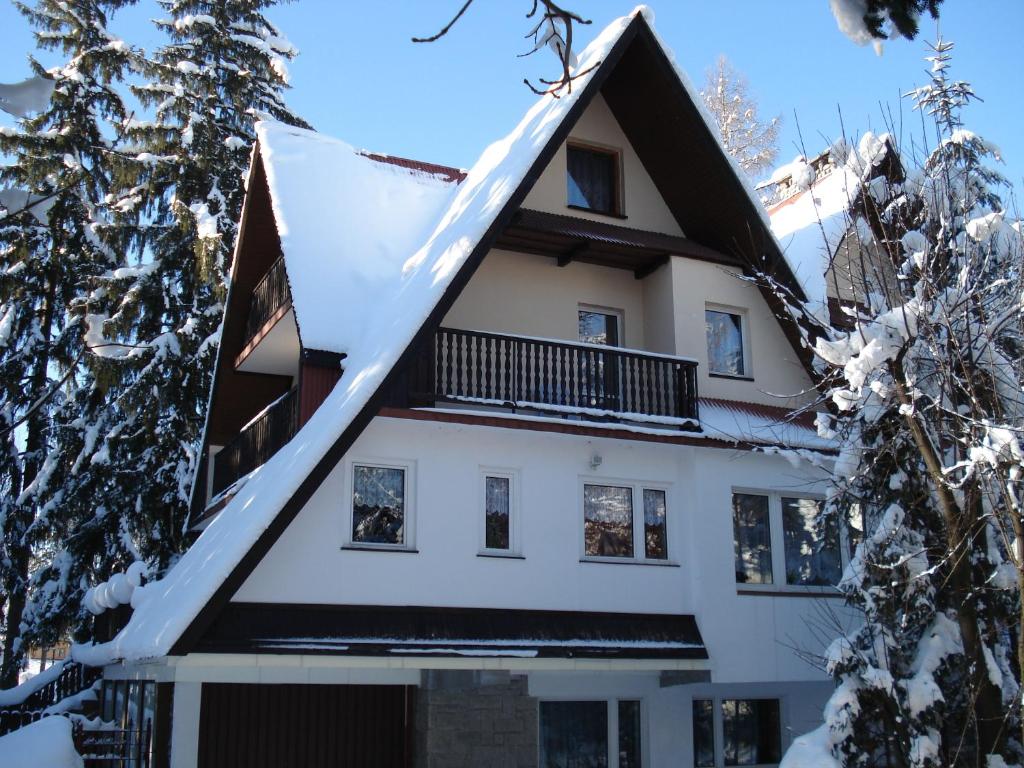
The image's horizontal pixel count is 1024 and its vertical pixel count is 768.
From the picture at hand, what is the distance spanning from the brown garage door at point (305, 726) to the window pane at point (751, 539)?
5086 millimetres

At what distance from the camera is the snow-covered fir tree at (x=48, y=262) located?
2461 centimetres

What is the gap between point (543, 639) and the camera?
13539 mm

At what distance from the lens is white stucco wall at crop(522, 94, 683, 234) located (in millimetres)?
16859

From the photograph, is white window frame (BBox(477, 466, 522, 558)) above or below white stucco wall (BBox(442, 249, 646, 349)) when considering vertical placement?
below

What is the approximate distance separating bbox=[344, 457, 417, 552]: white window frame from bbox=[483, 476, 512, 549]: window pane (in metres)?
1.05

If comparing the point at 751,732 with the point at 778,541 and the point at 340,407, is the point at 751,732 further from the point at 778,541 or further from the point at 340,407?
the point at 340,407

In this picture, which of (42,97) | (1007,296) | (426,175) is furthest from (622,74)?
(42,97)

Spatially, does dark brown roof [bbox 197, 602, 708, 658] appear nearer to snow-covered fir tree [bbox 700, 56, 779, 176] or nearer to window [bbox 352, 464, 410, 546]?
window [bbox 352, 464, 410, 546]

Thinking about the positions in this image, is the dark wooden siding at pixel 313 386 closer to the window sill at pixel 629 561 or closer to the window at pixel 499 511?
the window at pixel 499 511

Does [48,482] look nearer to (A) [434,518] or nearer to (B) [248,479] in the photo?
(B) [248,479]

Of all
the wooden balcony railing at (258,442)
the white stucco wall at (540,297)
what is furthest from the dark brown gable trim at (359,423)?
the white stucco wall at (540,297)

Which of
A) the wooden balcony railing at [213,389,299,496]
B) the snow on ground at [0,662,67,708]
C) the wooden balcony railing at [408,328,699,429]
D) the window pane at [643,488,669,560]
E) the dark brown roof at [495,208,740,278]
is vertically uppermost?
the dark brown roof at [495,208,740,278]

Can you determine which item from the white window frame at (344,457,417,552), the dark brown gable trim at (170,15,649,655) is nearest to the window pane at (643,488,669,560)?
the white window frame at (344,457,417,552)

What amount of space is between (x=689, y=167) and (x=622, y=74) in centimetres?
176
